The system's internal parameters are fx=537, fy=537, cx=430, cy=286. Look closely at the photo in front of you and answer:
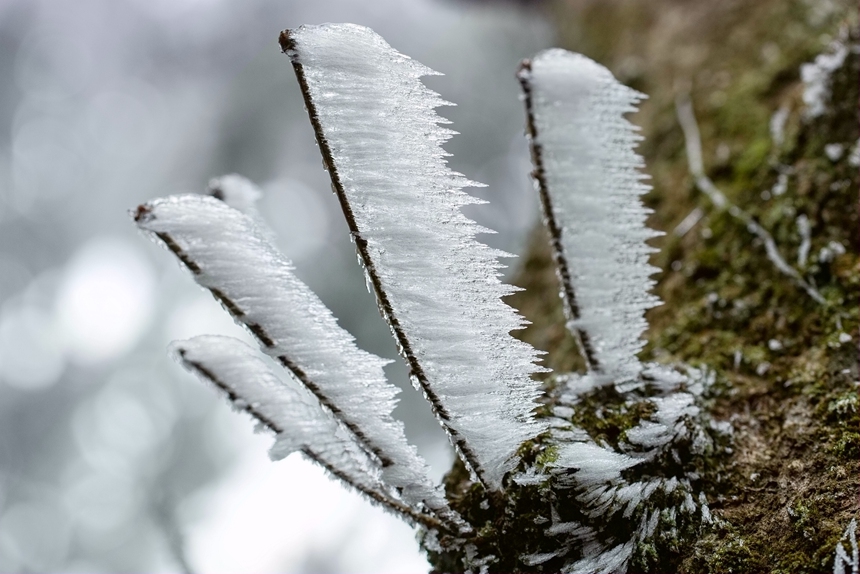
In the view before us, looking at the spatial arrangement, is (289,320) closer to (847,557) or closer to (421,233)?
(421,233)

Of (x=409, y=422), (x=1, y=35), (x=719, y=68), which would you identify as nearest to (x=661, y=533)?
(x=719, y=68)

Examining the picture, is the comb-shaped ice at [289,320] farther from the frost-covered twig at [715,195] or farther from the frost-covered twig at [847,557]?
the frost-covered twig at [715,195]

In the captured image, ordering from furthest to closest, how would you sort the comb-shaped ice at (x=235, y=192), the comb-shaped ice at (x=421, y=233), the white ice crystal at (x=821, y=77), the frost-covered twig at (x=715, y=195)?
1. the white ice crystal at (x=821, y=77)
2. the frost-covered twig at (x=715, y=195)
3. the comb-shaped ice at (x=235, y=192)
4. the comb-shaped ice at (x=421, y=233)

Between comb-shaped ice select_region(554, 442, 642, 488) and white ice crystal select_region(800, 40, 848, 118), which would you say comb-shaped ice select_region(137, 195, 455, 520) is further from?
white ice crystal select_region(800, 40, 848, 118)

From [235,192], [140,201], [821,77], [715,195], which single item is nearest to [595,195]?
[235,192]

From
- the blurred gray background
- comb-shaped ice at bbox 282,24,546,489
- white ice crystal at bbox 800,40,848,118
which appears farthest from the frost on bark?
the blurred gray background

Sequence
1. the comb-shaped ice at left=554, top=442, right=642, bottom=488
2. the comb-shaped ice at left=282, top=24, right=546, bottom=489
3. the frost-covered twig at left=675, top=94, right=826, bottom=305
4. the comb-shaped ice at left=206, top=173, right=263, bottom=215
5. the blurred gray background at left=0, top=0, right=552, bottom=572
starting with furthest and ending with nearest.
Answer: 1. the blurred gray background at left=0, top=0, right=552, bottom=572
2. the frost-covered twig at left=675, top=94, right=826, bottom=305
3. the comb-shaped ice at left=206, top=173, right=263, bottom=215
4. the comb-shaped ice at left=554, top=442, right=642, bottom=488
5. the comb-shaped ice at left=282, top=24, right=546, bottom=489


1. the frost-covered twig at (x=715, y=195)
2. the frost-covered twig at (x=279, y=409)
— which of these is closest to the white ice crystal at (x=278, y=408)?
the frost-covered twig at (x=279, y=409)
